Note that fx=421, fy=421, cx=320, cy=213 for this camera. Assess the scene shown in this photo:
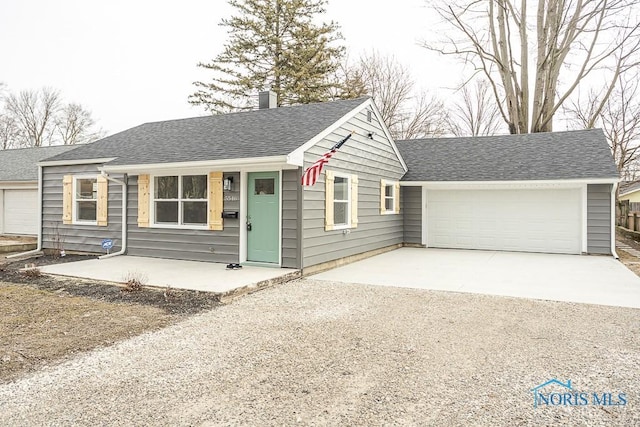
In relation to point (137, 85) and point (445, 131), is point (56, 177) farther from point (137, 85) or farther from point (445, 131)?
point (445, 131)

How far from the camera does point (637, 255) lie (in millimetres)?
11727

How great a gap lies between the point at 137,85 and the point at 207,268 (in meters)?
21.3

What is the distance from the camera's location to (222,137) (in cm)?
957

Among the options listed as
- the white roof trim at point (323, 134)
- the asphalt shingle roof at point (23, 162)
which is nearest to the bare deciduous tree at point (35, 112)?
the asphalt shingle roof at point (23, 162)

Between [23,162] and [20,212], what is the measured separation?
2.63 meters

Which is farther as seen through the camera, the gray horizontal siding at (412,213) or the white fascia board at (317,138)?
the gray horizontal siding at (412,213)

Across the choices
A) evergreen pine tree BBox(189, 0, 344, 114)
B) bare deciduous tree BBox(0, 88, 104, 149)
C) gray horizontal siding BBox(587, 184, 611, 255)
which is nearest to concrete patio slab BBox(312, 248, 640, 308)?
gray horizontal siding BBox(587, 184, 611, 255)

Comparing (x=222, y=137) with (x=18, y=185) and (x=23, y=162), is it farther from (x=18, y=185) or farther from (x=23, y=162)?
(x=23, y=162)

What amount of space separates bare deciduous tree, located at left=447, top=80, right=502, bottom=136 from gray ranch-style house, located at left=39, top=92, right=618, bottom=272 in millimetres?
15694

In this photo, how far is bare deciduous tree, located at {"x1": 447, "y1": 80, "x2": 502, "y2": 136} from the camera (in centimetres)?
2847

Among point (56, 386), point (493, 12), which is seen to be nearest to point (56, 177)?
point (56, 386)

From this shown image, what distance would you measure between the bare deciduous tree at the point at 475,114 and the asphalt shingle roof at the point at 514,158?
15.1 meters

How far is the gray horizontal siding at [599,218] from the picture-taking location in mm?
11031

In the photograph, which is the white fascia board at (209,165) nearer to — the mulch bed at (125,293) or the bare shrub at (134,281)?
the bare shrub at (134,281)
